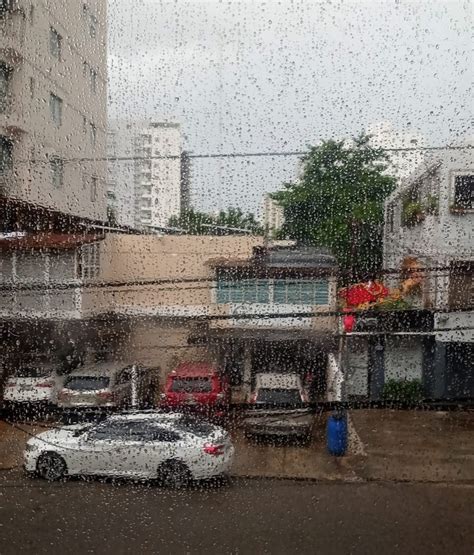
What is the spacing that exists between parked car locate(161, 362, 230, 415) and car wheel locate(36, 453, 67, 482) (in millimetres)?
422

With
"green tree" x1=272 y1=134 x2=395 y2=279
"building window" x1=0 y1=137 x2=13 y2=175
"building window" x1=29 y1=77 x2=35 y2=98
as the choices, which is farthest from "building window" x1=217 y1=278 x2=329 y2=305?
"building window" x1=29 y1=77 x2=35 y2=98

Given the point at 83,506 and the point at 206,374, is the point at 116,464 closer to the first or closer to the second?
the point at 83,506

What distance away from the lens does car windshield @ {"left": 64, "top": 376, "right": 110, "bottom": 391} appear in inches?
77.8

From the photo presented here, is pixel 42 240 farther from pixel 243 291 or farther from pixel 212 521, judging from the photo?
pixel 212 521

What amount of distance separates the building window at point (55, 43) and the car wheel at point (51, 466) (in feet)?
7.80

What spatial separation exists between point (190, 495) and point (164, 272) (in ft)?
2.98

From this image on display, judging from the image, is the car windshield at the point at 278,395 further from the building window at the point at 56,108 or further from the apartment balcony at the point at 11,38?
the apartment balcony at the point at 11,38

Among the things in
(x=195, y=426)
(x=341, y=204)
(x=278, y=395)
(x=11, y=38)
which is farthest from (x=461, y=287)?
(x=11, y=38)

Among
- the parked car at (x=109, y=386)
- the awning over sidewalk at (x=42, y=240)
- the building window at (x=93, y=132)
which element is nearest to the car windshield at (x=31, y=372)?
the parked car at (x=109, y=386)

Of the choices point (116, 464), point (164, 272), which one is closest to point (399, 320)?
point (164, 272)

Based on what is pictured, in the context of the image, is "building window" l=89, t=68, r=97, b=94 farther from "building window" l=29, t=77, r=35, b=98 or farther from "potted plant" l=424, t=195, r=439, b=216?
"potted plant" l=424, t=195, r=439, b=216

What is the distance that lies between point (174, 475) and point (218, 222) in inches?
44.2

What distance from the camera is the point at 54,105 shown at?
316 cm

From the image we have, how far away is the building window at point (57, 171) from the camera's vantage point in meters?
2.91
